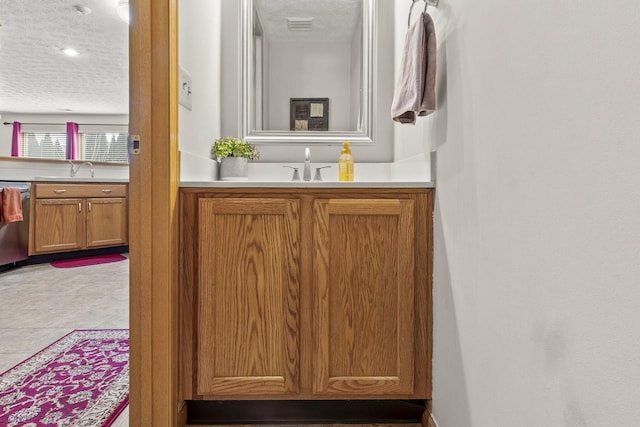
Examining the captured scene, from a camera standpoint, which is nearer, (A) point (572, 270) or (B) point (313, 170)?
(A) point (572, 270)

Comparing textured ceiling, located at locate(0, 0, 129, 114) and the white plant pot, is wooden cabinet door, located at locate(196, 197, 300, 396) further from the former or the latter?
textured ceiling, located at locate(0, 0, 129, 114)

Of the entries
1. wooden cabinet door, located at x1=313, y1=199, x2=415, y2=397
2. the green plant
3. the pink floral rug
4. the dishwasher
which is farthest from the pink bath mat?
wooden cabinet door, located at x1=313, y1=199, x2=415, y2=397

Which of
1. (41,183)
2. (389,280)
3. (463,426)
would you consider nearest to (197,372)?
(389,280)

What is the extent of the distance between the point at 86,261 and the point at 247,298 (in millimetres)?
3993

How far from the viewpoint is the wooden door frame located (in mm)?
1237

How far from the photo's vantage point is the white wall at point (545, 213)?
510 millimetres

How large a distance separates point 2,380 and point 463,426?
1.86m

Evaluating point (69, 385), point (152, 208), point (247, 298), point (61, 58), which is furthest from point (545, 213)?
point (61, 58)

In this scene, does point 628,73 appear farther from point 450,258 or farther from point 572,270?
point 450,258

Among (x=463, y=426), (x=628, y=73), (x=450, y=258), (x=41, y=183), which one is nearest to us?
(x=628, y=73)

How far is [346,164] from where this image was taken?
71.1 inches

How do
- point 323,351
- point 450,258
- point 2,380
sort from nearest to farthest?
point 450,258
point 323,351
point 2,380

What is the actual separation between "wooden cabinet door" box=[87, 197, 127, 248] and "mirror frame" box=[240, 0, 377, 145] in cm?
350

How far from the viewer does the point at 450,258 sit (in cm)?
118
